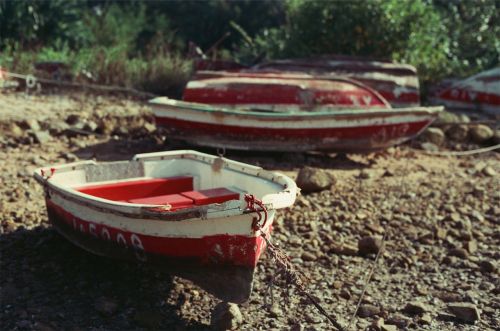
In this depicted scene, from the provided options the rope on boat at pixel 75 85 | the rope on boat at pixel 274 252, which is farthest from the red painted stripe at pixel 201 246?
the rope on boat at pixel 75 85

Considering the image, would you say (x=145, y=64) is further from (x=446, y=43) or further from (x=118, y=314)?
(x=118, y=314)

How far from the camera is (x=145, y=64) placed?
41.0 ft

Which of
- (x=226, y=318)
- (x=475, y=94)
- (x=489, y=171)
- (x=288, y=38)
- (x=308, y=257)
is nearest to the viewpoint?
(x=226, y=318)

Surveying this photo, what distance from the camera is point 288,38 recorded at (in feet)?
41.6

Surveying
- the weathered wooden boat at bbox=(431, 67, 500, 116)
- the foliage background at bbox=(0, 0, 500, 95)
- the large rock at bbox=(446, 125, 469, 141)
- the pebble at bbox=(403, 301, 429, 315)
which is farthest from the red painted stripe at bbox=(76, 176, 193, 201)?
the weathered wooden boat at bbox=(431, 67, 500, 116)

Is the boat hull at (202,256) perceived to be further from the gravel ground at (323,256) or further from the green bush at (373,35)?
the green bush at (373,35)

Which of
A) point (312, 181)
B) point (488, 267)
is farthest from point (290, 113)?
point (488, 267)

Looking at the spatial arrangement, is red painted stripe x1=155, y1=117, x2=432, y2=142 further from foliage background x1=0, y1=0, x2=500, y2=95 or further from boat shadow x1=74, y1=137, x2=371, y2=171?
foliage background x1=0, y1=0, x2=500, y2=95

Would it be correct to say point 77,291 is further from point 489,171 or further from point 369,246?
point 489,171

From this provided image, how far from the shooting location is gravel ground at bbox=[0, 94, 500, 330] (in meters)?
5.00

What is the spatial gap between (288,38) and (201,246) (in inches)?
330

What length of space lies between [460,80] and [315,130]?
15.9ft

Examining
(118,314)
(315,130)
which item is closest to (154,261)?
(118,314)

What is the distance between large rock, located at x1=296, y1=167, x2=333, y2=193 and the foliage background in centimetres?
493
